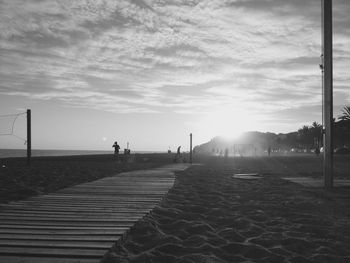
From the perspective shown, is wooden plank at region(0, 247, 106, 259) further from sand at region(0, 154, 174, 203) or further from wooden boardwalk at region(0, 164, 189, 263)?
sand at region(0, 154, 174, 203)

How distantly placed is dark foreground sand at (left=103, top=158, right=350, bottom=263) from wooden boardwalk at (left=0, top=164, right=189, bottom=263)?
0.24 metres

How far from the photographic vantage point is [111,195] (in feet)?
27.7

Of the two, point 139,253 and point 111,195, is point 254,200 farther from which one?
point 139,253

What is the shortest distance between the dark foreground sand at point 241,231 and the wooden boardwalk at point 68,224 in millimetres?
241

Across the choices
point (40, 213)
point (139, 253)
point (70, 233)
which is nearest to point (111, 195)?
point (40, 213)

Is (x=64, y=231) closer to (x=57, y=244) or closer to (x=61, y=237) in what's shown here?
(x=61, y=237)

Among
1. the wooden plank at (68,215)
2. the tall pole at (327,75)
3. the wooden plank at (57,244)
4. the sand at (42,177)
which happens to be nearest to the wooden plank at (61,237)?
the wooden plank at (57,244)

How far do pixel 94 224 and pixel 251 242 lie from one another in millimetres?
2206

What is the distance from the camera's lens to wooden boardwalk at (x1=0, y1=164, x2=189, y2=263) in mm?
3783

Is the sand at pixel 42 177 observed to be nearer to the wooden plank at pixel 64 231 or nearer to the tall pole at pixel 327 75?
the wooden plank at pixel 64 231

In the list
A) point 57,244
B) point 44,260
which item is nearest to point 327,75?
point 57,244

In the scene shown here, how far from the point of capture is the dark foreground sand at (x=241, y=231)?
430 centimetres

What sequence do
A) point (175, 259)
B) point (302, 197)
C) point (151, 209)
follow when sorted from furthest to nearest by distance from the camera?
point (302, 197), point (151, 209), point (175, 259)

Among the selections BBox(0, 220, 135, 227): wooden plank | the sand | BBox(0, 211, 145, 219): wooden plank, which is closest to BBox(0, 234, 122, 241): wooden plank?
BBox(0, 220, 135, 227): wooden plank
